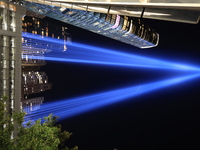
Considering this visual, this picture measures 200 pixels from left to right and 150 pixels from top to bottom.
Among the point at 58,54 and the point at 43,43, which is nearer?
the point at 43,43

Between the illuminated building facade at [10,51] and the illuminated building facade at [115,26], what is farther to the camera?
the illuminated building facade at [115,26]

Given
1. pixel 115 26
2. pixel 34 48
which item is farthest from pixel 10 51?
pixel 34 48

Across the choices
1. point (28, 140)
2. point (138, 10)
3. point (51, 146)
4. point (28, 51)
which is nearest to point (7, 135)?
point (28, 140)

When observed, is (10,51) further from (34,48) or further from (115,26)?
(34,48)

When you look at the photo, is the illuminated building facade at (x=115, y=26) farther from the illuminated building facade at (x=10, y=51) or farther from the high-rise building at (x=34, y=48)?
the high-rise building at (x=34, y=48)

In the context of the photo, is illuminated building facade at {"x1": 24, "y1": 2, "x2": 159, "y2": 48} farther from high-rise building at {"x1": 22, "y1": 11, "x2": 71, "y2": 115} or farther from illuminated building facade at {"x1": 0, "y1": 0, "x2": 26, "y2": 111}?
high-rise building at {"x1": 22, "y1": 11, "x2": 71, "y2": 115}

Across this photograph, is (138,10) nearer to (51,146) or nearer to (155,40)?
(51,146)

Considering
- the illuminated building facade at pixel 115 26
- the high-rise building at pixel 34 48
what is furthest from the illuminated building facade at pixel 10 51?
the high-rise building at pixel 34 48

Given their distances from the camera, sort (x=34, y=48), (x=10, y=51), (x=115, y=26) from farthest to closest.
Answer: (x=34, y=48) → (x=115, y=26) → (x=10, y=51)

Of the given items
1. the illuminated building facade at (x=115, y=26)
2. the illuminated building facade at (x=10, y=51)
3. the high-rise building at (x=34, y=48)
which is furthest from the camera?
the high-rise building at (x=34, y=48)
